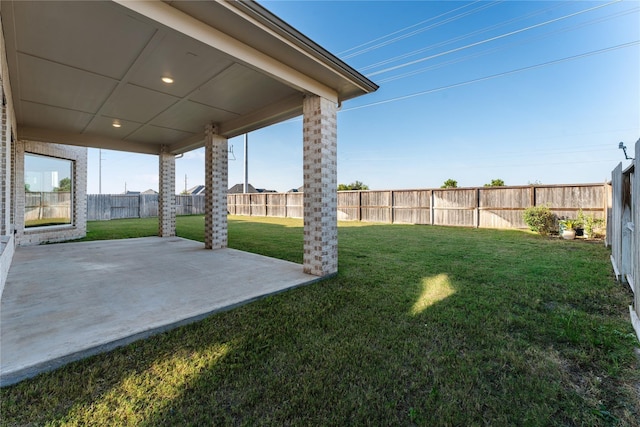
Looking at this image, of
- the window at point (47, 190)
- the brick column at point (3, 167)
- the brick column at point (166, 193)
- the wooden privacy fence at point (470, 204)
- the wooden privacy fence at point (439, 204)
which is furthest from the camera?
the wooden privacy fence at point (439, 204)

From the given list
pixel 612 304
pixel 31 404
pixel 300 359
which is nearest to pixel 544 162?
pixel 612 304

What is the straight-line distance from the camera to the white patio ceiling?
2791mm

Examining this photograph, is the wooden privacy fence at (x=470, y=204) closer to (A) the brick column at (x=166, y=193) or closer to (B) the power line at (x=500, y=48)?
(B) the power line at (x=500, y=48)

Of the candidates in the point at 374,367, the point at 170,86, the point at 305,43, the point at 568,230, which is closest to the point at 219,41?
the point at 305,43

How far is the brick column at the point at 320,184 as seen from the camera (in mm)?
4316

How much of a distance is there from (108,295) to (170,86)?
3.28 m

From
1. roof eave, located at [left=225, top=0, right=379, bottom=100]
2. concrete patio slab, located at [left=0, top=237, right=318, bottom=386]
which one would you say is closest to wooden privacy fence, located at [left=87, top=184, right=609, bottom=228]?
roof eave, located at [left=225, top=0, right=379, bottom=100]

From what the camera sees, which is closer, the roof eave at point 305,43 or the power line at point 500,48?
the roof eave at point 305,43

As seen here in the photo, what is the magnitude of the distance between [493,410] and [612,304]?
277 cm

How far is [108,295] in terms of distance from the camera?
3.41 m

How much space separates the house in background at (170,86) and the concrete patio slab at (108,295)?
60 centimetres

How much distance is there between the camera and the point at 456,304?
10.6 ft

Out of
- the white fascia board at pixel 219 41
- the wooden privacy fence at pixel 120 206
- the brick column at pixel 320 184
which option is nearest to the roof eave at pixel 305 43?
the white fascia board at pixel 219 41

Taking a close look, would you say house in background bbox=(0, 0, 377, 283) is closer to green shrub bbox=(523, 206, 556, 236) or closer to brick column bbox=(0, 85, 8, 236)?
brick column bbox=(0, 85, 8, 236)
